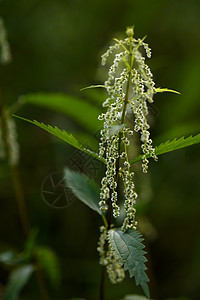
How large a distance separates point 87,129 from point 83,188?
188cm

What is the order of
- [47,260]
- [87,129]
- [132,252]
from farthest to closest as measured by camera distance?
[87,129]
[47,260]
[132,252]

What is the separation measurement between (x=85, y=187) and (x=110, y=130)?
0.56 meters

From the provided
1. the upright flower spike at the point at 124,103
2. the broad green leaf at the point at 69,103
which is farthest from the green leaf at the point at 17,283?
the upright flower spike at the point at 124,103

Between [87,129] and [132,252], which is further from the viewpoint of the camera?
[87,129]

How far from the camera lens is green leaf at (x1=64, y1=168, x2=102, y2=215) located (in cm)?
168

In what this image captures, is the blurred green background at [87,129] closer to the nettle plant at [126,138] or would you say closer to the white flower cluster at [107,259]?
the white flower cluster at [107,259]

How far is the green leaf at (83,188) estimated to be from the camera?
168 centimetres

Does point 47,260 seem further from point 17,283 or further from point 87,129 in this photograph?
point 87,129

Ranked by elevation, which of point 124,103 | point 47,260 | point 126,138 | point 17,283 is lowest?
point 17,283

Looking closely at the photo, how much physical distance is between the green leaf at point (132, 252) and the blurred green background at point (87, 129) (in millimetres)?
1306

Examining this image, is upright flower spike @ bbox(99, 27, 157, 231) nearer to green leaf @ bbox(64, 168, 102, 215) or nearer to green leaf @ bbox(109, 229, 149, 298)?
green leaf @ bbox(109, 229, 149, 298)

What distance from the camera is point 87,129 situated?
358 cm

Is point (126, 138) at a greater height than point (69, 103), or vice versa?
point (69, 103)

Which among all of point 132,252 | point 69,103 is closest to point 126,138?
point 132,252
